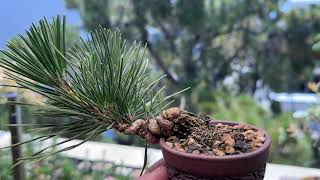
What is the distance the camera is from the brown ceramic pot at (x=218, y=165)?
502 mm

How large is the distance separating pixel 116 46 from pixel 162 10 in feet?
5.76

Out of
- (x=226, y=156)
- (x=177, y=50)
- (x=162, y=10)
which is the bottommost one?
(x=226, y=156)

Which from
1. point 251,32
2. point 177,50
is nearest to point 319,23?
point 251,32

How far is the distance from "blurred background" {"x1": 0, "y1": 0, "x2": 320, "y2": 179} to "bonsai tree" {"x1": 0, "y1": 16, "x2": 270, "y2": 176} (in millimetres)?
1564

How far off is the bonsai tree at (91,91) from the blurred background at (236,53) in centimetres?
156

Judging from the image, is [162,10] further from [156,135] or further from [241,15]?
[156,135]

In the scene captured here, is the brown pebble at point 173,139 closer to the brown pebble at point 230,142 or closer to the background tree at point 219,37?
the brown pebble at point 230,142

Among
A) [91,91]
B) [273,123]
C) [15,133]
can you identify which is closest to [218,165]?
[91,91]

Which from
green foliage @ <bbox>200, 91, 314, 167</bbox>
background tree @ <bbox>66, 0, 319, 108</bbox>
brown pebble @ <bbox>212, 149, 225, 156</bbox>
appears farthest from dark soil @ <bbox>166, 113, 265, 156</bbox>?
background tree @ <bbox>66, 0, 319, 108</bbox>

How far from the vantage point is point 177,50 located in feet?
8.08

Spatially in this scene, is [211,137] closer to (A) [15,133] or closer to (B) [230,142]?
(B) [230,142]

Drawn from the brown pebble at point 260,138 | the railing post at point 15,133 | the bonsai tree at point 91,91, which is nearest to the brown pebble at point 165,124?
the bonsai tree at point 91,91

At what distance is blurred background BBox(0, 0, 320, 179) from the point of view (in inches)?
88.5

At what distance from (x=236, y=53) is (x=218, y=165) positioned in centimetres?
199
